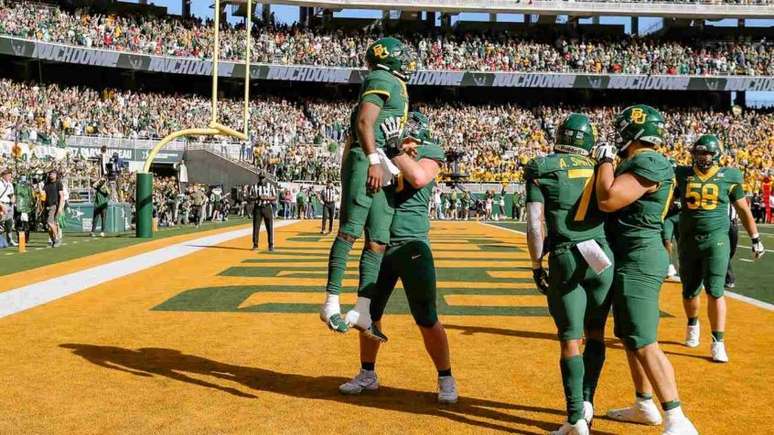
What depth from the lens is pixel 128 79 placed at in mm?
44719

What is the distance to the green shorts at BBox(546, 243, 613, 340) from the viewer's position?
384 cm

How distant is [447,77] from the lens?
45781 millimetres

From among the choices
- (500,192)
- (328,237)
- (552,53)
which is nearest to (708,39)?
(552,53)

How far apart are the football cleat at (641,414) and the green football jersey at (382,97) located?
6.18 feet

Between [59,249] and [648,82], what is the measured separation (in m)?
38.6

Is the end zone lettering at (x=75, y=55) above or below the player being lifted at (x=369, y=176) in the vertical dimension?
above

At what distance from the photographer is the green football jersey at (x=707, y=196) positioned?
6.04m

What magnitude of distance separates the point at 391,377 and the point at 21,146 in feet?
69.2

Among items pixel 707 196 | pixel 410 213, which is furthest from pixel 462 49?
pixel 410 213

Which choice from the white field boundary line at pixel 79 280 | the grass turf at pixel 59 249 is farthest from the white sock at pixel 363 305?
the grass turf at pixel 59 249

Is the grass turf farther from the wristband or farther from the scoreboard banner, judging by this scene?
the scoreboard banner

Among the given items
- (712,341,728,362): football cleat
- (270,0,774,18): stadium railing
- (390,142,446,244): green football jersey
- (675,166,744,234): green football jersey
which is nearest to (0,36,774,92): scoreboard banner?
(270,0,774,18): stadium railing

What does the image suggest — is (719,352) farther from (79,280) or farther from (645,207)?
(79,280)

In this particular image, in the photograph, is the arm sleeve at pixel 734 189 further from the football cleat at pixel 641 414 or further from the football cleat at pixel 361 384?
the football cleat at pixel 361 384
